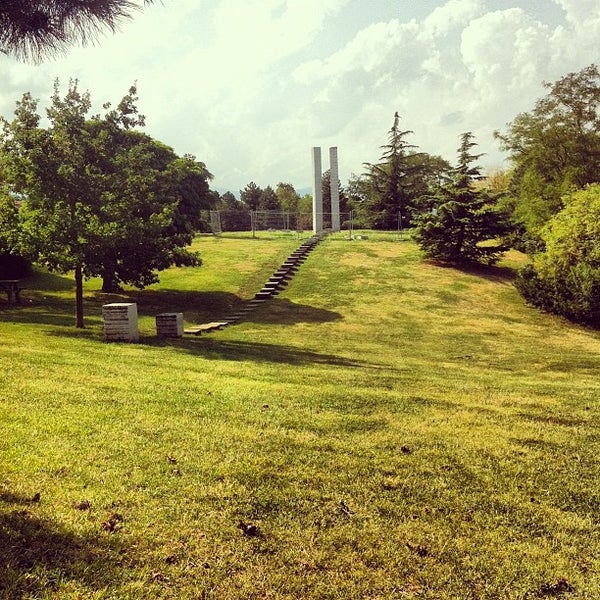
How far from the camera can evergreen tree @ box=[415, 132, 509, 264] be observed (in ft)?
93.2

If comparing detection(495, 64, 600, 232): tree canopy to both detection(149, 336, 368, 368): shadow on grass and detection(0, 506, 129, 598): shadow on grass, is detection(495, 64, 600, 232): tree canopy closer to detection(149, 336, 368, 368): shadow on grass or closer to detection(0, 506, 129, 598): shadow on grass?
detection(149, 336, 368, 368): shadow on grass

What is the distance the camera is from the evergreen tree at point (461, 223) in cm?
2841

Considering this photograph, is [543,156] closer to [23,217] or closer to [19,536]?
[23,217]

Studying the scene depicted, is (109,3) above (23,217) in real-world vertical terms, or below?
above

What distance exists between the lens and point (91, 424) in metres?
5.98

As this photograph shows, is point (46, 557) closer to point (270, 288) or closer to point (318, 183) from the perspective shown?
point (270, 288)

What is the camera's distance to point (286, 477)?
16.5 feet

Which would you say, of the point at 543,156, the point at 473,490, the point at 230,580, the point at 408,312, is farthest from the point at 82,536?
the point at 543,156

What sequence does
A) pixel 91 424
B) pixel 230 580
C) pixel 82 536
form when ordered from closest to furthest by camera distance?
1. pixel 230 580
2. pixel 82 536
3. pixel 91 424

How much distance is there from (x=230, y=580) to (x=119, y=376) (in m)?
5.80

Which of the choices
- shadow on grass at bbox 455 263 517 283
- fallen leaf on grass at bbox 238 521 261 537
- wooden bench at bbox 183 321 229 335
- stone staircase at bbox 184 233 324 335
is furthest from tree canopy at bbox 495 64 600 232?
fallen leaf on grass at bbox 238 521 261 537

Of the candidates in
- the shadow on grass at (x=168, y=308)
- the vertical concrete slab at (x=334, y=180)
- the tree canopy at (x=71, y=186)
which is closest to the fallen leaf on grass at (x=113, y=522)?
the tree canopy at (x=71, y=186)

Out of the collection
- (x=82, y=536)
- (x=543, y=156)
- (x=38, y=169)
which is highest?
(x=543, y=156)

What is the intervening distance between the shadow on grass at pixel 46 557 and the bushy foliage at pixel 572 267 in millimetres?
21098
